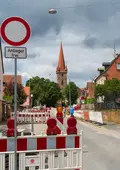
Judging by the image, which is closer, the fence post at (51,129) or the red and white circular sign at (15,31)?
the red and white circular sign at (15,31)

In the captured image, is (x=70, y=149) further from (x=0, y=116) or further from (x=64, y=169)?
(x=0, y=116)

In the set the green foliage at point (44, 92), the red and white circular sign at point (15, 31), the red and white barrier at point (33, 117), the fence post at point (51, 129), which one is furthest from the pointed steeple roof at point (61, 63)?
the red and white circular sign at point (15, 31)

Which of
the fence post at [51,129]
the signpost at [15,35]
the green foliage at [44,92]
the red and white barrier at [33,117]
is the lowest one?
the red and white barrier at [33,117]

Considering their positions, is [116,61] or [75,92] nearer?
[116,61]

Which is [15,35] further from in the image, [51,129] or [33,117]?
[33,117]

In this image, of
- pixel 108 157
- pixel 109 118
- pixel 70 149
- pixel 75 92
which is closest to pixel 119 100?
pixel 109 118

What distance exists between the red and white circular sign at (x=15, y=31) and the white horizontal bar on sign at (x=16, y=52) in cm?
10

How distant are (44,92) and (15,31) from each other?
120 meters

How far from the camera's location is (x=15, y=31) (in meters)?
6.02

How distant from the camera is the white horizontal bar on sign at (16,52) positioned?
5.90 metres

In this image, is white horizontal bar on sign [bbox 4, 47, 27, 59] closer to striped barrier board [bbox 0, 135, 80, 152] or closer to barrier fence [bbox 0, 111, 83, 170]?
barrier fence [bbox 0, 111, 83, 170]

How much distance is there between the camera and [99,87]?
64.6 metres

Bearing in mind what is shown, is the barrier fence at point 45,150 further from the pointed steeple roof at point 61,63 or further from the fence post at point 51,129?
the pointed steeple roof at point 61,63

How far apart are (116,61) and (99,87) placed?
1445cm
